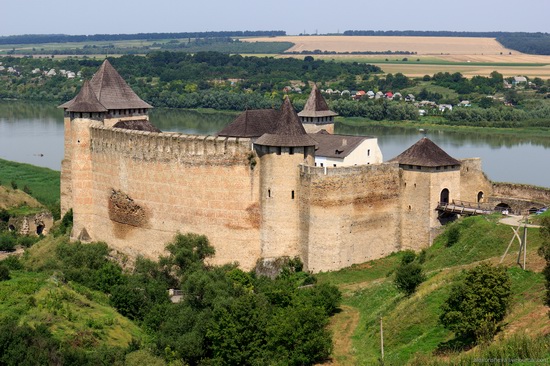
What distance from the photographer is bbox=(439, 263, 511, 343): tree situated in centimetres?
1489

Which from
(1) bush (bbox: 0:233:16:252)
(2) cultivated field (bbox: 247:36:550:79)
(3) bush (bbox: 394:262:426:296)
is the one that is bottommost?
(1) bush (bbox: 0:233:16:252)

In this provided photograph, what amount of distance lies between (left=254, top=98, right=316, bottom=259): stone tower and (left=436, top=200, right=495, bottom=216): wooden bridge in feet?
11.2

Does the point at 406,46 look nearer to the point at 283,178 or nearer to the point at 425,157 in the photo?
the point at 425,157

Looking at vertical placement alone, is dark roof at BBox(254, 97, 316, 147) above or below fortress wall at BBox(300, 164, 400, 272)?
above

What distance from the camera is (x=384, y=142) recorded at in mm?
46531

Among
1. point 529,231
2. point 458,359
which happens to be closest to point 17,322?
point 458,359

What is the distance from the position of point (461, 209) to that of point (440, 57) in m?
99.0

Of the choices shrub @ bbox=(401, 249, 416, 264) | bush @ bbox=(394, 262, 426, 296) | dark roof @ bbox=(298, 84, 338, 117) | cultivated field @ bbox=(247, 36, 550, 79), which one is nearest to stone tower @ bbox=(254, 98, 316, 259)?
Answer: shrub @ bbox=(401, 249, 416, 264)

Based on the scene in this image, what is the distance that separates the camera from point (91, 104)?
26.1m

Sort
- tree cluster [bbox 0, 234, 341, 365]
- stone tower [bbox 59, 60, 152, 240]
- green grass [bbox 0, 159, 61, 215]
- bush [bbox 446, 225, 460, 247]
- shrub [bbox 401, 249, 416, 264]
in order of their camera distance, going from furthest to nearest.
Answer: green grass [bbox 0, 159, 61, 215]
stone tower [bbox 59, 60, 152, 240]
shrub [bbox 401, 249, 416, 264]
bush [bbox 446, 225, 460, 247]
tree cluster [bbox 0, 234, 341, 365]

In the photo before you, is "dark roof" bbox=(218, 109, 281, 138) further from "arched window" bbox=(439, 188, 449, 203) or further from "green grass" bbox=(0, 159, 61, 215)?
"green grass" bbox=(0, 159, 61, 215)

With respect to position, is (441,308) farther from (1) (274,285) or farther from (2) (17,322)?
(2) (17,322)

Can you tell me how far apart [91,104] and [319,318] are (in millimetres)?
11571

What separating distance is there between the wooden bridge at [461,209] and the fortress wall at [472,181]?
769 mm
